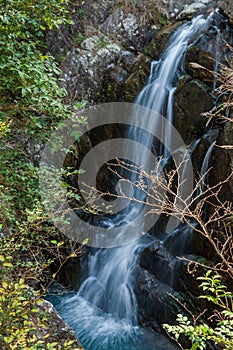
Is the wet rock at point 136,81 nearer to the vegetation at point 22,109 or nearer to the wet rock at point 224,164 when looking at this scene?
the wet rock at point 224,164

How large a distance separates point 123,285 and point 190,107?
3876 mm

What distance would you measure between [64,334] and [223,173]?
136 inches

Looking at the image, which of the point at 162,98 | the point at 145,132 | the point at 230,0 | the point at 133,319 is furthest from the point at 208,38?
the point at 133,319

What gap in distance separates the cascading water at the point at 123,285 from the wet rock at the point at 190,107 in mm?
257

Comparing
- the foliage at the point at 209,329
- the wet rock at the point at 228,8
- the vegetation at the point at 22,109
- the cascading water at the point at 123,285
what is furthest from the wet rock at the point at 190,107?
the foliage at the point at 209,329

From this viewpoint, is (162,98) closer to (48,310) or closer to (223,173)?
(223,173)

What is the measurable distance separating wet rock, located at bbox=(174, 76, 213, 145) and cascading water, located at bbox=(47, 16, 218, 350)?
10.1 inches

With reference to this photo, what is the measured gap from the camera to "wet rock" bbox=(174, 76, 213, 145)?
6391 mm

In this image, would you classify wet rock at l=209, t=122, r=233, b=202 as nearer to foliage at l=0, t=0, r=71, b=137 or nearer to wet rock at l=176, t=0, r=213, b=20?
foliage at l=0, t=0, r=71, b=137

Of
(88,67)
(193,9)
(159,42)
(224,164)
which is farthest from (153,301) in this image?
(193,9)

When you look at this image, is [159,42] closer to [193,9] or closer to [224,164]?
[193,9]

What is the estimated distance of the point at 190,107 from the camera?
21.6ft

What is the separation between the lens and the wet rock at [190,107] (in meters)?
6.39

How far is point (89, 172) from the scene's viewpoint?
7680mm
